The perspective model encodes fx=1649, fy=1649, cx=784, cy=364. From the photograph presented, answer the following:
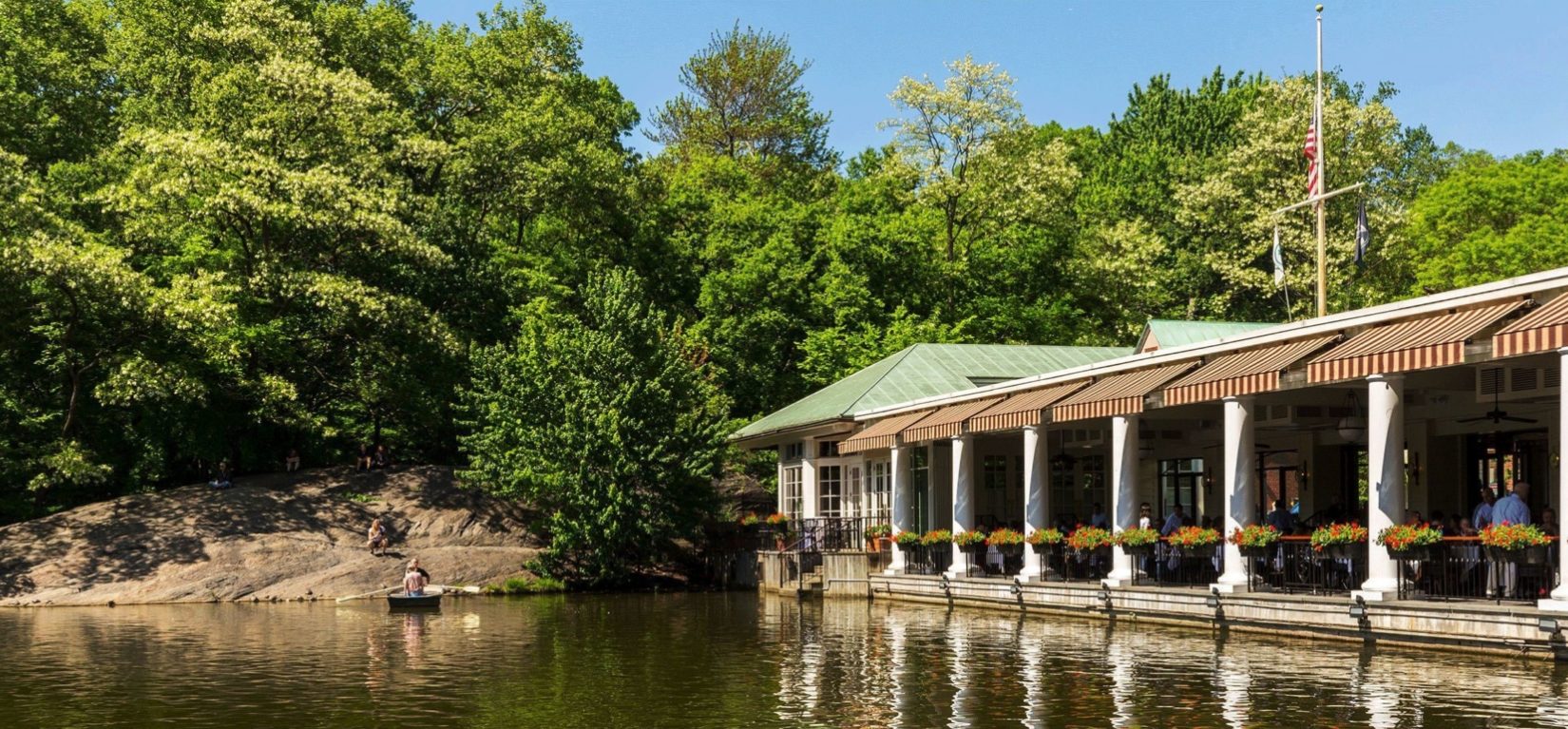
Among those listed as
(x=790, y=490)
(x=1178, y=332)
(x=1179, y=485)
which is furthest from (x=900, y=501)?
(x=790, y=490)

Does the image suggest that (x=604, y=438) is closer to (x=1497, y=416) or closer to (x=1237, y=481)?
(x=1237, y=481)

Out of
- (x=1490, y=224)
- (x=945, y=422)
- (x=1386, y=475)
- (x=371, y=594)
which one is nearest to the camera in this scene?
(x=1386, y=475)

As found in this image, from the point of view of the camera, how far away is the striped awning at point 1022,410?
29359mm

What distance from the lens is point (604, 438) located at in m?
40.7

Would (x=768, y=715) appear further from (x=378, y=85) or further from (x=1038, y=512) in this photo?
(x=378, y=85)

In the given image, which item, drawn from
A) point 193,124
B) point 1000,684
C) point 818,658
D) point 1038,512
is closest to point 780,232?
point 193,124

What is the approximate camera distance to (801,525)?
1656 inches

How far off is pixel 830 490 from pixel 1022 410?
14.1 meters

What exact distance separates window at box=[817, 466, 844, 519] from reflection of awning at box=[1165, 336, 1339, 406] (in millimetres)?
18243

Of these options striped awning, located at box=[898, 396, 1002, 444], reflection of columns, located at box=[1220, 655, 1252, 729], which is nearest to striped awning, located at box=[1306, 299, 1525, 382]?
reflection of columns, located at box=[1220, 655, 1252, 729]

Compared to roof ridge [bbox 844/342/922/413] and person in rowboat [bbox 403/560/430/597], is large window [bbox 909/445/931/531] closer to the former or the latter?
roof ridge [bbox 844/342/922/413]

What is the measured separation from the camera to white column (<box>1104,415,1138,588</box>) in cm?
2816

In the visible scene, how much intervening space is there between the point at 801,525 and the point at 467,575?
8.57m

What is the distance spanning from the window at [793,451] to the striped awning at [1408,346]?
2318cm
